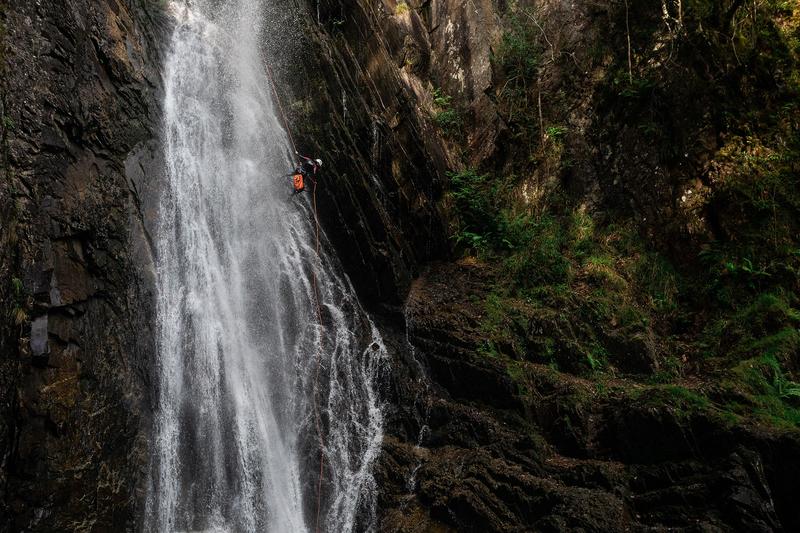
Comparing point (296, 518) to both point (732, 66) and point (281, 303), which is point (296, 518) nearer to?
point (281, 303)

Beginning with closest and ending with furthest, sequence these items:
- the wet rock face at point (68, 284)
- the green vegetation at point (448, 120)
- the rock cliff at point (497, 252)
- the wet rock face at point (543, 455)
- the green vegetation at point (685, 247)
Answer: the wet rock face at point (68, 284) < the wet rock face at point (543, 455) < the rock cliff at point (497, 252) < the green vegetation at point (685, 247) < the green vegetation at point (448, 120)

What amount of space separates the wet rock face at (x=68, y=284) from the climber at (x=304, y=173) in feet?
10.3

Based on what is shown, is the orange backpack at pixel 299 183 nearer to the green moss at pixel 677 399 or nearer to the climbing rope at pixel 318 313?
the climbing rope at pixel 318 313

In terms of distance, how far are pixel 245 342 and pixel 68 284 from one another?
331cm

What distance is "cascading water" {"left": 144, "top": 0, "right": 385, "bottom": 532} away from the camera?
784 cm

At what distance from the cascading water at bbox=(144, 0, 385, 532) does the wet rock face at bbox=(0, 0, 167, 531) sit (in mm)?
640

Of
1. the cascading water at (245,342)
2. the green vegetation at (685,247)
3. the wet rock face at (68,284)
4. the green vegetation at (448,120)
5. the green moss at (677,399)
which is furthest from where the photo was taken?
the green vegetation at (448,120)

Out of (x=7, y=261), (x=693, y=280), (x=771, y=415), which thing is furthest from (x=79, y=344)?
(x=693, y=280)

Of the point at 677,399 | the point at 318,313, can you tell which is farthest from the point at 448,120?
the point at 677,399

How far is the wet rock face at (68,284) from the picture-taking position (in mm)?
5863

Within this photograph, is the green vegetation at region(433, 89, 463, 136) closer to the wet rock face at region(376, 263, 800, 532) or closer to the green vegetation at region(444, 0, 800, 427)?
the green vegetation at region(444, 0, 800, 427)

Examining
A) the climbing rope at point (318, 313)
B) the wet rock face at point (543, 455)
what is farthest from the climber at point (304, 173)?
the wet rock face at point (543, 455)

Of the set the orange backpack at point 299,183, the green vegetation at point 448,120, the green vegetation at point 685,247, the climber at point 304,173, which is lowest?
the green vegetation at point 685,247

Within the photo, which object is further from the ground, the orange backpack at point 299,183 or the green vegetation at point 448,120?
the green vegetation at point 448,120
